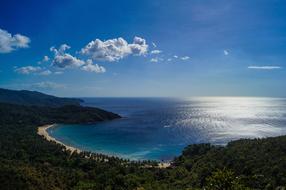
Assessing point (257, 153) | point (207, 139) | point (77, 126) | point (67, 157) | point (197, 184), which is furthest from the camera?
point (77, 126)

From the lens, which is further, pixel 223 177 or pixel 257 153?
pixel 257 153

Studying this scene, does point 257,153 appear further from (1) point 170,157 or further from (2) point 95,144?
(2) point 95,144

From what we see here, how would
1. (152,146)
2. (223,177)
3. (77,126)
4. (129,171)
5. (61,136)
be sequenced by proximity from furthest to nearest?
(77,126)
(61,136)
(152,146)
(129,171)
(223,177)

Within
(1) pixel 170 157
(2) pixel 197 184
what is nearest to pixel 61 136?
(1) pixel 170 157

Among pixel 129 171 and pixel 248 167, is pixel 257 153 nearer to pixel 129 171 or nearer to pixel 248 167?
pixel 248 167

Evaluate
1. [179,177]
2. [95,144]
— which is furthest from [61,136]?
[179,177]

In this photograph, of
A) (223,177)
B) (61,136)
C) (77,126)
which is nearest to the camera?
(223,177)

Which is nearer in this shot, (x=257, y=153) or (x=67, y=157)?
(x=257, y=153)

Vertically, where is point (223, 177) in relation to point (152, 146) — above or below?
above

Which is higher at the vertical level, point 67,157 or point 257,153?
point 257,153
